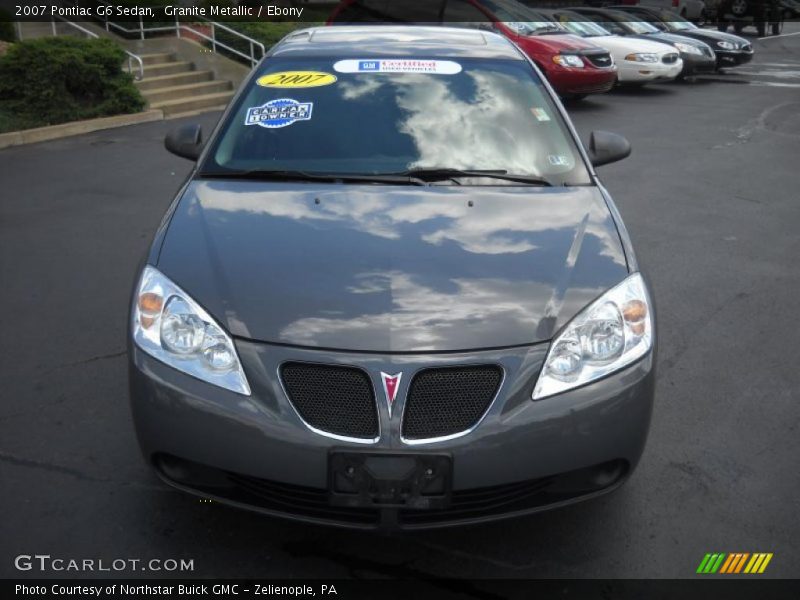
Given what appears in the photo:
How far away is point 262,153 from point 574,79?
1119 centimetres

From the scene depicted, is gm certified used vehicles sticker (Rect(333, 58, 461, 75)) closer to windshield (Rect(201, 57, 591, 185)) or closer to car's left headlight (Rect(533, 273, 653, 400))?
windshield (Rect(201, 57, 591, 185))

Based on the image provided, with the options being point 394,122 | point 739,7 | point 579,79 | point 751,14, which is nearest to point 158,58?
point 579,79

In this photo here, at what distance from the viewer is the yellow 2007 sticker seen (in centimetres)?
443

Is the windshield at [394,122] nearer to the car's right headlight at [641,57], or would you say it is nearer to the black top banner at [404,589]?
the black top banner at [404,589]

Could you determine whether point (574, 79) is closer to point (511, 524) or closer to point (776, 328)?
point (776, 328)

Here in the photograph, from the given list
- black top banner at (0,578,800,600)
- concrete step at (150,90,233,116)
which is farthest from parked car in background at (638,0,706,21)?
black top banner at (0,578,800,600)

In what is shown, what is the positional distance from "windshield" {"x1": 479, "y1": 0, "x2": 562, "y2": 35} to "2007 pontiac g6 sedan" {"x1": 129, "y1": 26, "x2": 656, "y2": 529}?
12.5 meters

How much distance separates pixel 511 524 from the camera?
335 cm

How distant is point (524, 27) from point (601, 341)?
13520 mm

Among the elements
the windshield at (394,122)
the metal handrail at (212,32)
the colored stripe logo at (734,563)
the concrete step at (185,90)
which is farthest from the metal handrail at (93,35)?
the colored stripe logo at (734,563)

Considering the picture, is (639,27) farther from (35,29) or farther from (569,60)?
(35,29)

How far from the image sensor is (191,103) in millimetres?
14289

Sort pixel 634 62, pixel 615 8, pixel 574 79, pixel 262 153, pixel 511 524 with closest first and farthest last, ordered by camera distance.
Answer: pixel 511 524 → pixel 262 153 → pixel 574 79 → pixel 634 62 → pixel 615 8

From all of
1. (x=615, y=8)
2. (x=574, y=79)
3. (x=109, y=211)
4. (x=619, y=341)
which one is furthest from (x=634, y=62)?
(x=619, y=341)
